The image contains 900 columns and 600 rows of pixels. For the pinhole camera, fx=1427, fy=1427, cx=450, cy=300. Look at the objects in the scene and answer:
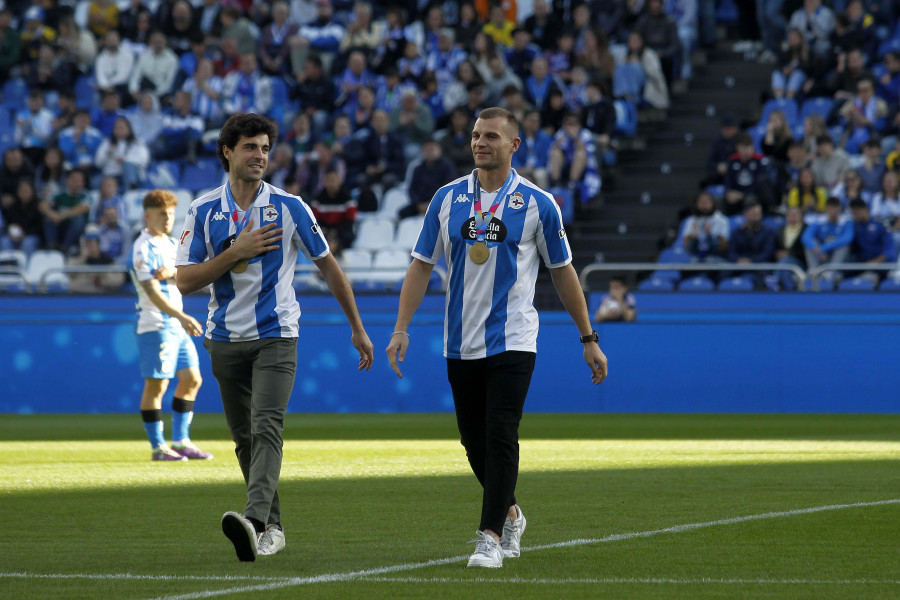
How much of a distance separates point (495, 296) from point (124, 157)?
17.7m

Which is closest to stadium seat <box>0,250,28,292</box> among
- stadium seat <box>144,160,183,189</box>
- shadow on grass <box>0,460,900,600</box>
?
stadium seat <box>144,160,183,189</box>

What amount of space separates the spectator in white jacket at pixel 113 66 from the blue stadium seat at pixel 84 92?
0.32 m

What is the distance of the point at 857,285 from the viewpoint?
1770 centimetres

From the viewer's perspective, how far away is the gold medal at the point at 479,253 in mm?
6469

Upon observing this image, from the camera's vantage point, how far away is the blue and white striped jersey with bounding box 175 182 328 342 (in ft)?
22.4

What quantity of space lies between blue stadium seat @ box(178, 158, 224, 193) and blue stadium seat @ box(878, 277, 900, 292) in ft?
35.2

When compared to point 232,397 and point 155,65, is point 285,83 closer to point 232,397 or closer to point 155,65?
point 155,65

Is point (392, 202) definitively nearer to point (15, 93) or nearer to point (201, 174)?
point (201, 174)

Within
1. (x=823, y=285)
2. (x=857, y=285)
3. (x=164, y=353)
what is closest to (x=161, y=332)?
(x=164, y=353)

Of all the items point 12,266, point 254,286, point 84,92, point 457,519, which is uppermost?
point 254,286

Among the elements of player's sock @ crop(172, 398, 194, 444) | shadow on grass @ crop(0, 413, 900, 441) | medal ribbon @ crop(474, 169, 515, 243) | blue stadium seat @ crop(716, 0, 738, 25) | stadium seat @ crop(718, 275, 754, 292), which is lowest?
shadow on grass @ crop(0, 413, 900, 441)

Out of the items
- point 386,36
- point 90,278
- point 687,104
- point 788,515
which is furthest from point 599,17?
point 788,515

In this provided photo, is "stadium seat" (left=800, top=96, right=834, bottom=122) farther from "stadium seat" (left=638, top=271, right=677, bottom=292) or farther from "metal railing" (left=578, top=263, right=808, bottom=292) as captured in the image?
"stadium seat" (left=638, top=271, right=677, bottom=292)

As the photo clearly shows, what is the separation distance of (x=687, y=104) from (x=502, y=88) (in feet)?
10.2
